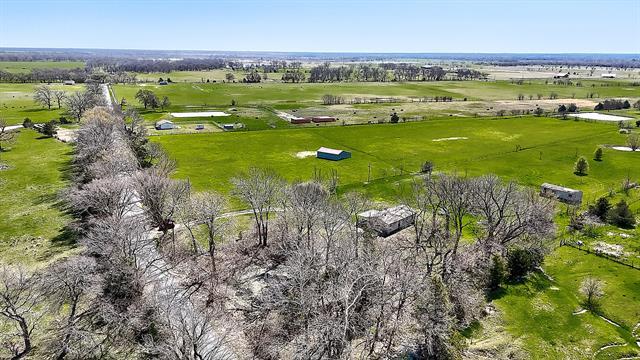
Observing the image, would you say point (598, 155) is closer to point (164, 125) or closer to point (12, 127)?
point (164, 125)

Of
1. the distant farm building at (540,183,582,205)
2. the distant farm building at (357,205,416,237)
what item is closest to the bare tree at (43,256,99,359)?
the distant farm building at (357,205,416,237)

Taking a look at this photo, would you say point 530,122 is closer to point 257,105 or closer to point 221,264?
point 257,105

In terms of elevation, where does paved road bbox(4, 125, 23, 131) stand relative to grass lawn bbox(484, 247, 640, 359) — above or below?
above

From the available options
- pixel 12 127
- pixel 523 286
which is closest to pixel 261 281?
pixel 523 286

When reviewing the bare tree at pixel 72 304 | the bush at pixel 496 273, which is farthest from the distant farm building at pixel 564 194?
the bare tree at pixel 72 304

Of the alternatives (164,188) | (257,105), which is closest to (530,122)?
(257,105)

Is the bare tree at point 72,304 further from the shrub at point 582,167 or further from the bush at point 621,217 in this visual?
the shrub at point 582,167

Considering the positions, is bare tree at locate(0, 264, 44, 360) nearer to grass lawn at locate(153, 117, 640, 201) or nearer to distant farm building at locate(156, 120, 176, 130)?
grass lawn at locate(153, 117, 640, 201)
